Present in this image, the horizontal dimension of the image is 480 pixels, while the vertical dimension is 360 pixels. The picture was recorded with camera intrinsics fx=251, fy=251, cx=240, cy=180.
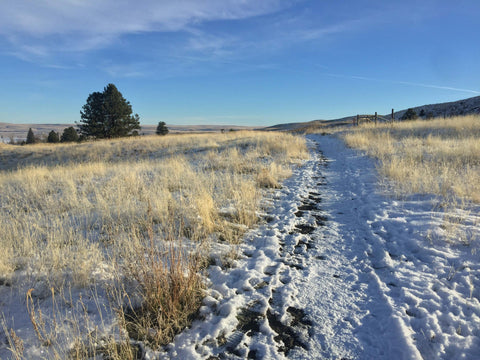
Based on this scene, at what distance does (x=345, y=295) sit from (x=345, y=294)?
0.06ft

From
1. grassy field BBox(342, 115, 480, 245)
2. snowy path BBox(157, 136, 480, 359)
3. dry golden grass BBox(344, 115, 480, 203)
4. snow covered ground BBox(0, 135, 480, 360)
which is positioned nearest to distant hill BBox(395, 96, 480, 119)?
dry golden grass BBox(344, 115, 480, 203)

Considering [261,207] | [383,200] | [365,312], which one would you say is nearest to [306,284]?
[365,312]

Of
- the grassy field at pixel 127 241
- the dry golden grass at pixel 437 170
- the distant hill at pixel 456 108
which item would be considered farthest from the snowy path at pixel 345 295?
the distant hill at pixel 456 108

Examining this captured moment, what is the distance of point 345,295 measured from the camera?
2572 mm

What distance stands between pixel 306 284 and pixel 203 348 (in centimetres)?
130

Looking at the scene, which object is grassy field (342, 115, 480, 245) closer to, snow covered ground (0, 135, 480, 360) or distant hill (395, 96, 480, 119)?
snow covered ground (0, 135, 480, 360)

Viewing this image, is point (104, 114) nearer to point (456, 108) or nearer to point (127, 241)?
point (127, 241)

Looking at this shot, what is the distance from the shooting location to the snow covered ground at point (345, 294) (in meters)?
1.97

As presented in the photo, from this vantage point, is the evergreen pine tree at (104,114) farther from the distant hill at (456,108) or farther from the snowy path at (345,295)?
the distant hill at (456,108)

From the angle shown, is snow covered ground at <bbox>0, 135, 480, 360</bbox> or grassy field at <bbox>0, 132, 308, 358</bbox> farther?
grassy field at <bbox>0, 132, 308, 358</bbox>

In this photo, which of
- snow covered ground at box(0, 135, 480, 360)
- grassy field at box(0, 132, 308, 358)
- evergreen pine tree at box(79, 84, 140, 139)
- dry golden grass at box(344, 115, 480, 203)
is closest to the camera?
snow covered ground at box(0, 135, 480, 360)

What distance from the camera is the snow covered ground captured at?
6.45 ft

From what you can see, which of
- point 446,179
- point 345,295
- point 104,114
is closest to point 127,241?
point 345,295

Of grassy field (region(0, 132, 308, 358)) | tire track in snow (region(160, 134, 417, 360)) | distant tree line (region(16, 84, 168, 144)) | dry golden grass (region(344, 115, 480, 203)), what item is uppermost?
distant tree line (region(16, 84, 168, 144))
